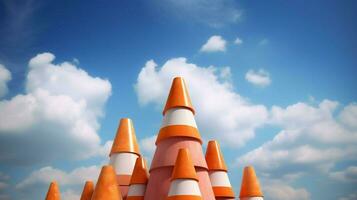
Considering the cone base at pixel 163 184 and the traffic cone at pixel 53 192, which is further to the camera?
the traffic cone at pixel 53 192

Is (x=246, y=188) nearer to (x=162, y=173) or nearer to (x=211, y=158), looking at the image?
(x=211, y=158)

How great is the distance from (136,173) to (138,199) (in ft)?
4.44

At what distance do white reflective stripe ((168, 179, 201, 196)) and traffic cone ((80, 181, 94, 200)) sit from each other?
7.38 m

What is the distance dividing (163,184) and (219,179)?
5153mm

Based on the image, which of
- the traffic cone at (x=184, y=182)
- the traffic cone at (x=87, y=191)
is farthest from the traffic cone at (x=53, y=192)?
the traffic cone at (x=184, y=182)

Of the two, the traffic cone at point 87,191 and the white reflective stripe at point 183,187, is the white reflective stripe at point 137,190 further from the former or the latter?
the traffic cone at point 87,191

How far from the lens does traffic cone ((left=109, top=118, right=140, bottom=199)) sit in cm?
2109

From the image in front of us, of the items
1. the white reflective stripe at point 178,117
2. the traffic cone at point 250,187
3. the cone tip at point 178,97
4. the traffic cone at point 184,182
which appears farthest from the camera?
the traffic cone at point 250,187

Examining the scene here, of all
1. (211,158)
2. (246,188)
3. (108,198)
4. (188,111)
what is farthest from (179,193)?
(246,188)

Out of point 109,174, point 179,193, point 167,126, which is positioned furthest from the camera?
point 167,126

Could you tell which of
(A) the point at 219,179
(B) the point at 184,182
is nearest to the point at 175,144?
(B) the point at 184,182

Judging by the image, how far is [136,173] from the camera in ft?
64.1

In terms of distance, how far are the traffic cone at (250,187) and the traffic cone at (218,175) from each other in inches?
71.3

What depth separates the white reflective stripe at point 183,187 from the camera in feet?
53.1
